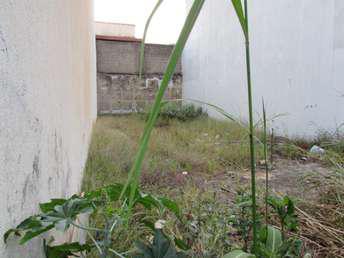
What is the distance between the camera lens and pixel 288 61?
459cm

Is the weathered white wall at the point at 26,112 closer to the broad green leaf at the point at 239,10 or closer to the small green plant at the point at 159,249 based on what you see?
the small green plant at the point at 159,249

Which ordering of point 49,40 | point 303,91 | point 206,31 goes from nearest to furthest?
point 49,40
point 303,91
point 206,31

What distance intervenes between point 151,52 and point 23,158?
795 centimetres

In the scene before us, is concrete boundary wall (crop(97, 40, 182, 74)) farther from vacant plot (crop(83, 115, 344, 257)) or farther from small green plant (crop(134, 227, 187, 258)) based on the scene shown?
small green plant (crop(134, 227, 187, 258))

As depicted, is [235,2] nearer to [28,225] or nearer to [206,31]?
[28,225]

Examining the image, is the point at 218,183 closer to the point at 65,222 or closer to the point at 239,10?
the point at 65,222

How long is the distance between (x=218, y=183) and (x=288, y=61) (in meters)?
3.16

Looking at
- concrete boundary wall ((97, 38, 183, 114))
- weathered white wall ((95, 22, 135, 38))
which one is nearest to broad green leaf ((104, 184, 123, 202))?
concrete boundary wall ((97, 38, 183, 114))

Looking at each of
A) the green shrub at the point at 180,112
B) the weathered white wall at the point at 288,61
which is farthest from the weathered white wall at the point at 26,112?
the green shrub at the point at 180,112

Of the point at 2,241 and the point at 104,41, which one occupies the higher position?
the point at 104,41

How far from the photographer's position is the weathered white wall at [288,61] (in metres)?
3.78

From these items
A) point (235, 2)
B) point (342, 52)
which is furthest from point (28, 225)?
point (342, 52)

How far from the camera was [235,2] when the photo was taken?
1.22 ft

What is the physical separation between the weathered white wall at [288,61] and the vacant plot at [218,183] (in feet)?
2.33
